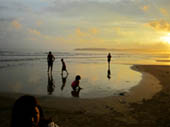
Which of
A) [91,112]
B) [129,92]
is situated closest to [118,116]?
[91,112]

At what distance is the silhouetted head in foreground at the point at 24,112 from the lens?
2.10 metres

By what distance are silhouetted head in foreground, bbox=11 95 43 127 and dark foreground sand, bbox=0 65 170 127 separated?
375 centimetres

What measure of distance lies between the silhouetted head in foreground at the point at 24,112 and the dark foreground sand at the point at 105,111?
375 cm

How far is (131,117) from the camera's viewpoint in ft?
21.1

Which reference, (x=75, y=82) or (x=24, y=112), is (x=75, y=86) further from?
(x=24, y=112)

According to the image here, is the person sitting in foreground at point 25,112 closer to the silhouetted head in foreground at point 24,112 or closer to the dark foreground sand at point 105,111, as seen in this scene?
the silhouetted head in foreground at point 24,112

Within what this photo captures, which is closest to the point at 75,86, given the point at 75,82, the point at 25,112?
the point at 75,82

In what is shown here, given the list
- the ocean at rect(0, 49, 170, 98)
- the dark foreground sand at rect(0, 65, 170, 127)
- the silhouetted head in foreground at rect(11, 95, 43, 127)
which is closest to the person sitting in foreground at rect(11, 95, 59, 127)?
the silhouetted head in foreground at rect(11, 95, 43, 127)

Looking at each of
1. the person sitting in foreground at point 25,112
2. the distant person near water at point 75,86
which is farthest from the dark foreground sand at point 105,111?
the person sitting in foreground at point 25,112

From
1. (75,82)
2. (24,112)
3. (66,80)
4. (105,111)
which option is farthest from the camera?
(66,80)

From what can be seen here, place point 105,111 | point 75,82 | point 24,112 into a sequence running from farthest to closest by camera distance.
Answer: point 75,82 < point 105,111 < point 24,112

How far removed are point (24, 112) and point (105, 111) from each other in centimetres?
542

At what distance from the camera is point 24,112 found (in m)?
2.12

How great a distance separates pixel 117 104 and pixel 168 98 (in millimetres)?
3104
